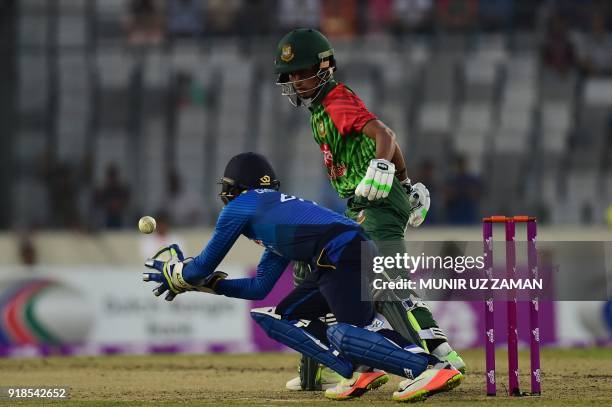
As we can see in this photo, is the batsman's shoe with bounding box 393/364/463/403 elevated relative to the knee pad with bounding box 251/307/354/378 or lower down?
lower down

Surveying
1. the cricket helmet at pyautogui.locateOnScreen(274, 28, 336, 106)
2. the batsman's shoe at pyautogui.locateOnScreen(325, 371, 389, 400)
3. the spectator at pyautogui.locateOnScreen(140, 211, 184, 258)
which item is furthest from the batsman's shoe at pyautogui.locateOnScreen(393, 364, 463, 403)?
the spectator at pyautogui.locateOnScreen(140, 211, 184, 258)

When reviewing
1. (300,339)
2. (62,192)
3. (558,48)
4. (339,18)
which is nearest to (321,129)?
(300,339)

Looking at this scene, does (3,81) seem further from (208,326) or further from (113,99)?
(208,326)

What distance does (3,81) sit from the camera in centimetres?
1962

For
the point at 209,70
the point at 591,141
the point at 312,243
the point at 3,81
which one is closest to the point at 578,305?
the point at 591,141

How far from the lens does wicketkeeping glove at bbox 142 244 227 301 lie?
24.1ft

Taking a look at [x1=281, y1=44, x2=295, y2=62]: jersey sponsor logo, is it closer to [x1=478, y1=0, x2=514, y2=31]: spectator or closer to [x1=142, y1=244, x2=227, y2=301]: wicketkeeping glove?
[x1=142, y1=244, x2=227, y2=301]: wicketkeeping glove

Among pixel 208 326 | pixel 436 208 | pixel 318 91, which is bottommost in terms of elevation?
pixel 208 326

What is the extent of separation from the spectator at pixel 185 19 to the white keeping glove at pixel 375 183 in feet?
44.6

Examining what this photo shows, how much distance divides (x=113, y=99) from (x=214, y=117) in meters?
1.66

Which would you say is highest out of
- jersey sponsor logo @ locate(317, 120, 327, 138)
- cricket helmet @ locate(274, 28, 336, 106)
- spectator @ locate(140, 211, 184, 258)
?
cricket helmet @ locate(274, 28, 336, 106)

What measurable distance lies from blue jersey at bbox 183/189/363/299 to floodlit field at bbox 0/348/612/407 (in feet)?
2.83

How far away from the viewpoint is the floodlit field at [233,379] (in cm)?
750

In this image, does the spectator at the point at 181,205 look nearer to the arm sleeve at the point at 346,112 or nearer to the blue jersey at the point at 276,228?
the arm sleeve at the point at 346,112
